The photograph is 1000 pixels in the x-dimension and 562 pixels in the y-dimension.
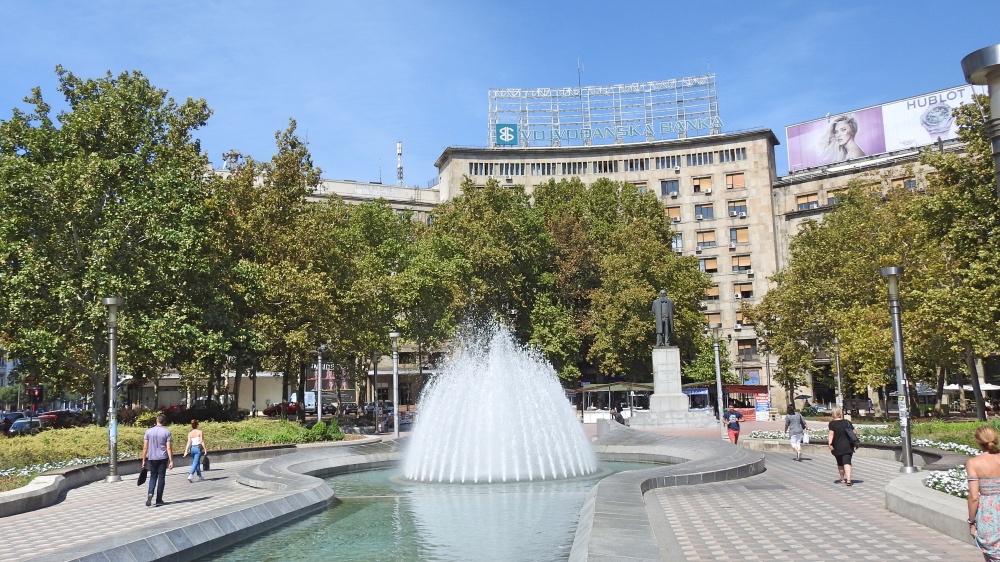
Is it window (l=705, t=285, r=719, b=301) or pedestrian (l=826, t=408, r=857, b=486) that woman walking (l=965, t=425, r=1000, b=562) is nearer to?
pedestrian (l=826, t=408, r=857, b=486)

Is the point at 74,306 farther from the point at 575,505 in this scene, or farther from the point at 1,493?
the point at 575,505

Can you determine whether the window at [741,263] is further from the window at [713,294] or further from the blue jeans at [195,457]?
the blue jeans at [195,457]

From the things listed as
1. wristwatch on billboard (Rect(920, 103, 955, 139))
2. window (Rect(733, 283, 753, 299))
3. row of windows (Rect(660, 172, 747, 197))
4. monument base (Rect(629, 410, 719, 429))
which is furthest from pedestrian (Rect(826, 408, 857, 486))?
row of windows (Rect(660, 172, 747, 197))

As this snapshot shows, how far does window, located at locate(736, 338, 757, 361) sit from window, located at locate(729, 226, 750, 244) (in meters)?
9.38

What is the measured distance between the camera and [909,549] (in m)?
8.96

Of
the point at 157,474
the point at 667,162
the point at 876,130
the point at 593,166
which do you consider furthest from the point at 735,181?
the point at 157,474

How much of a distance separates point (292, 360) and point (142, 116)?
13.8 meters

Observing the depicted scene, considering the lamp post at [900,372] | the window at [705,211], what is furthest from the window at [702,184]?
the lamp post at [900,372]

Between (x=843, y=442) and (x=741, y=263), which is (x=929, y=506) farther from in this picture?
(x=741, y=263)

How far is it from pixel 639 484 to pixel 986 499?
24.3ft

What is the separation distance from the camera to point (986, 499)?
623 cm

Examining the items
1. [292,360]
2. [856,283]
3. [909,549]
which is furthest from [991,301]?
[292,360]

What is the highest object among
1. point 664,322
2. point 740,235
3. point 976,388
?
point 740,235

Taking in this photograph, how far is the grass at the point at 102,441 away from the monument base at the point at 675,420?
14762 mm
